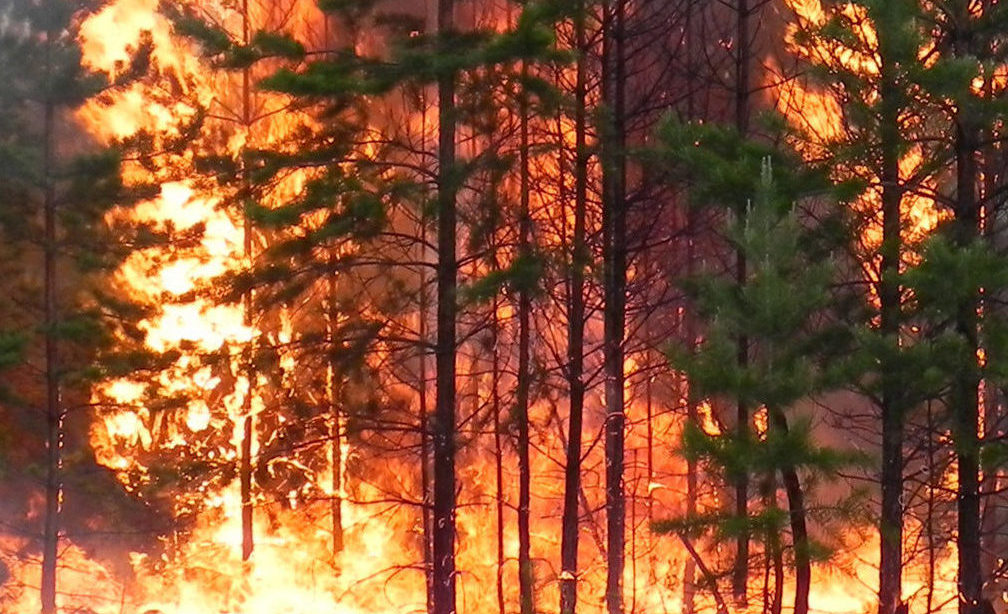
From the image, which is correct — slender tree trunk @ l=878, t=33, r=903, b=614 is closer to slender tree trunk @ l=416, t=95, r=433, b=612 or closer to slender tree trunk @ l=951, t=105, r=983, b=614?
slender tree trunk @ l=951, t=105, r=983, b=614

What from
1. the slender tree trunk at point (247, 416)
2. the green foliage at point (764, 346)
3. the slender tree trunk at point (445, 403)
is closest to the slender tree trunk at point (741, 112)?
the green foliage at point (764, 346)

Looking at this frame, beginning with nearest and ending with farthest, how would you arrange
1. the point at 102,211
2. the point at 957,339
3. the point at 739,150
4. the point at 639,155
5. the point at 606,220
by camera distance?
the point at 957,339 → the point at 739,150 → the point at 639,155 → the point at 606,220 → the point at 102,211

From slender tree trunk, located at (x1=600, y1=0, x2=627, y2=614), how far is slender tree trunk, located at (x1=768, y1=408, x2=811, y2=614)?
1.86m

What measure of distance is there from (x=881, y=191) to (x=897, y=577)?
2.90m

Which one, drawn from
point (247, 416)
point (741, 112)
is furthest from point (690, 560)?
point (247, 416)

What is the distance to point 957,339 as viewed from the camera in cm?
711

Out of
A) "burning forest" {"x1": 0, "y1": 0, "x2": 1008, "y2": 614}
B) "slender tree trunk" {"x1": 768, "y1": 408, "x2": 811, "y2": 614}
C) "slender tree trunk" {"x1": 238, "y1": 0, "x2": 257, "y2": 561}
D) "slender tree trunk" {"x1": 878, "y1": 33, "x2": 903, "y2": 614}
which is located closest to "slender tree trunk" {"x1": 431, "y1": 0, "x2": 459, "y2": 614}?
"burning forest" {"x1": 0, "y1": 0, "x2": 1008, "y2": 614}

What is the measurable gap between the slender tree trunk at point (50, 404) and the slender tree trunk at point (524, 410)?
4.31 metres

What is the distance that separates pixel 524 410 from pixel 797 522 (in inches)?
108

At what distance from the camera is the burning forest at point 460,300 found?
8062 millimetres

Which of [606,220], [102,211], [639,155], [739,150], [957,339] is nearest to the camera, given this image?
[957,339]

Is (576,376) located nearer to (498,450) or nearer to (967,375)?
(498,450)

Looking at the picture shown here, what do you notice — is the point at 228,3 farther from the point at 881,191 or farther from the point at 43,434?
the point at 881,191

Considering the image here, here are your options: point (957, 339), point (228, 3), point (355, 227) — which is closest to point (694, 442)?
point (957, 339)
